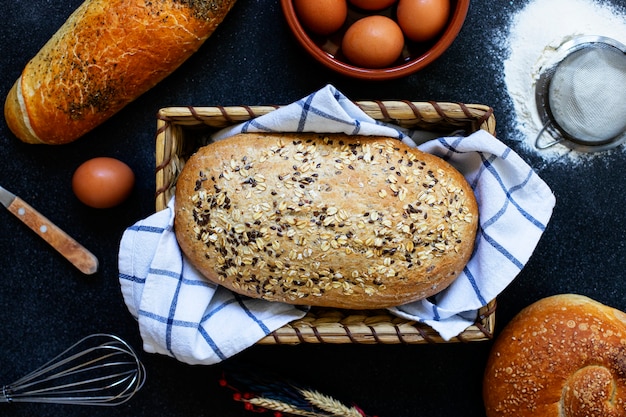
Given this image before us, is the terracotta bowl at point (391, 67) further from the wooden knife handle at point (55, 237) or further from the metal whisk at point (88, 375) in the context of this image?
the metal whisk at point (88, 375)

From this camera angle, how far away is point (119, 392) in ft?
4.88

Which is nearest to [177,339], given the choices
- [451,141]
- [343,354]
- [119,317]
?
[119,317]

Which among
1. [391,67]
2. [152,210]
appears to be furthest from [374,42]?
[152,210]

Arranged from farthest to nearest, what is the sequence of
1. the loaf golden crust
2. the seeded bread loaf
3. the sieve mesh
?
the sieve mesh → the loaf golden crust → the seeded bread loaf

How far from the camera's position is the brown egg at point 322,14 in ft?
4.20

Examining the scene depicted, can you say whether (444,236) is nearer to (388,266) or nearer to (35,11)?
(388,266)

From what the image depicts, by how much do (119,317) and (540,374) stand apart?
0.90 meters

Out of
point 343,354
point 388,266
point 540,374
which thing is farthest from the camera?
point 343,354

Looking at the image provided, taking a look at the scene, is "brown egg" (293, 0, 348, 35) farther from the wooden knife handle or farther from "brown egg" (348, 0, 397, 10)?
the wooden knife handle

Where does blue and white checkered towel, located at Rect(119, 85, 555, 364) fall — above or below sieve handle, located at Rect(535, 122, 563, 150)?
below

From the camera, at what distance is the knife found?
56.9 inches

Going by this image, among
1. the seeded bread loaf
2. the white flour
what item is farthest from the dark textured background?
the seeded bread loaf

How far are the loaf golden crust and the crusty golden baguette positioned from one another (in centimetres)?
91

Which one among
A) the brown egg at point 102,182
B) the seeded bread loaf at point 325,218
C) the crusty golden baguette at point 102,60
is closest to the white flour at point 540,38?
the seeded bread loaf at point 325,218
